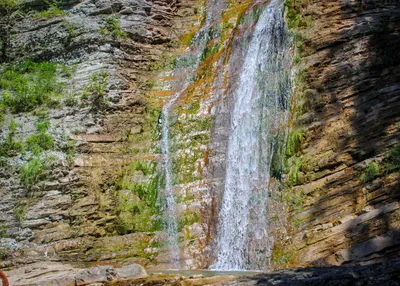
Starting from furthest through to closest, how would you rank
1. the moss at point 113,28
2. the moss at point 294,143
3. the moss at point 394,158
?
1. the moss at point 113,28
2. the moss at point 294,143
3. the moss at point 394,158

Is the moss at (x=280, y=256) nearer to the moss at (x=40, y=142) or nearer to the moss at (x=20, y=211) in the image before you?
the moss at (x=20, y=211)

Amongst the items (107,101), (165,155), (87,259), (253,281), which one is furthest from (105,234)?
(253,281)

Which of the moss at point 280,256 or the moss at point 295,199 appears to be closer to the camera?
the moss at point 280,256

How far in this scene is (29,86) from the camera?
1525 cm

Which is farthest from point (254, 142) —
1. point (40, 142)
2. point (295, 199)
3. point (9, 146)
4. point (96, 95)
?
point (9, 146)

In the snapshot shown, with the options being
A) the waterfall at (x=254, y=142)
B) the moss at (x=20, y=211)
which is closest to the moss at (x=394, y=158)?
the waterfall at (x=254, y=142)

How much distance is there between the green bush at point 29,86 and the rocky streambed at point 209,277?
6429mm

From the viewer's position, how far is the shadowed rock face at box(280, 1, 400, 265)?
922 cm

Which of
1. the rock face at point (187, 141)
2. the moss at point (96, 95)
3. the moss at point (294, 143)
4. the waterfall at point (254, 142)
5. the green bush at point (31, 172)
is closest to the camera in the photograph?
the rock face at point (187, 141)

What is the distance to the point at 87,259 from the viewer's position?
11523 mm

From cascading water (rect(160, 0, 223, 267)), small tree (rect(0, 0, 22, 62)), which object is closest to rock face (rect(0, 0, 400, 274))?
cascading water (rect(160, 0, 223, 267))

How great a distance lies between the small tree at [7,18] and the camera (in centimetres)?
1738

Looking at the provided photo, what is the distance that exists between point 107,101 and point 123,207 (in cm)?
358

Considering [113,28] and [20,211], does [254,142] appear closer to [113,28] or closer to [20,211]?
[20,211]
